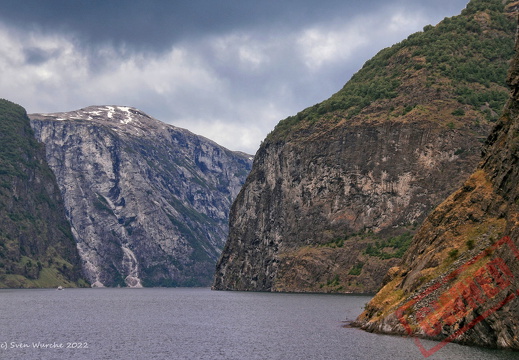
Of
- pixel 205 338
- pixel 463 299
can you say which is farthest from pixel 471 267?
pixel 205 338

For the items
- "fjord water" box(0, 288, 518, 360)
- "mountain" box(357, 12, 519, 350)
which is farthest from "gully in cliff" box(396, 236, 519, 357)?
"fjord water" box(0, 288, 518, 360)

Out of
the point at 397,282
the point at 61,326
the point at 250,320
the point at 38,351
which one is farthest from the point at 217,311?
the point at 38,351

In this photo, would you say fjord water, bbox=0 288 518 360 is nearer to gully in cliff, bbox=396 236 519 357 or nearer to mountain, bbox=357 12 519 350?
gully in cliff, bbox=396 236 519 357

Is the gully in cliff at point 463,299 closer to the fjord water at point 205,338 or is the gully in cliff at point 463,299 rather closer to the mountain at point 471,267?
the mountain at point 471,267

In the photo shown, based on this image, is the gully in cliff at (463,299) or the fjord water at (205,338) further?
the fjord water at (205,338)

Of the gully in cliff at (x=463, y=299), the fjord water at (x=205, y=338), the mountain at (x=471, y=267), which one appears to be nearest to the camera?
the gully in cliff at (x=463, y=299)

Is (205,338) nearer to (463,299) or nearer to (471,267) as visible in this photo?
(463,299)

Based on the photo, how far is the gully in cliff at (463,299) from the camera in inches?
2557

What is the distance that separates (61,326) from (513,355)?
2840 inches

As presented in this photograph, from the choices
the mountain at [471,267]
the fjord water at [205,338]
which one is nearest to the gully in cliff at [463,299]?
the mountain at [471,267]

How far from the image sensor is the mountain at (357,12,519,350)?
65062 mm

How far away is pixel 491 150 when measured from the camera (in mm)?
91375

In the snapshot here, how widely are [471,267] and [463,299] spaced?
578 cm

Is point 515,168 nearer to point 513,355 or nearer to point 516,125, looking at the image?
point 516,125
